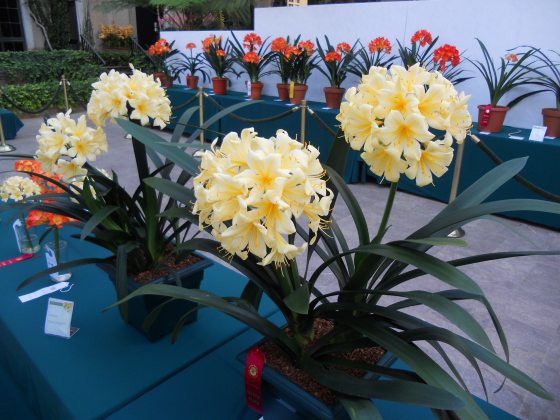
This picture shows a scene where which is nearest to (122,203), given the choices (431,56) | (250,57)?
(431,56)

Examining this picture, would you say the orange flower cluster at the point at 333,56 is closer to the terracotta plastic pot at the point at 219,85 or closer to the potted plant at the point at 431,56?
the potted plant at the point at 431,56

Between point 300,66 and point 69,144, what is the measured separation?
12.4ft

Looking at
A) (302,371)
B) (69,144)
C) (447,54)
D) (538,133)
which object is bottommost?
(302,371)

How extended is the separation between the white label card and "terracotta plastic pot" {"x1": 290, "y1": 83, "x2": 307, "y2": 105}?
12.4 feet

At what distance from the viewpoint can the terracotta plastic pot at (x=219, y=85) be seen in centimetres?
544

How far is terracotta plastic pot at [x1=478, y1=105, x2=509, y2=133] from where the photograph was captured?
3438 mm

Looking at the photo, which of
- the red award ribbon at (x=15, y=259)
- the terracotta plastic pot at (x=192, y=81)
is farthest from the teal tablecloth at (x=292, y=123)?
the red award ribbon at (x=15, y=259)

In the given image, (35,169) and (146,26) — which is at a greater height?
(146,26)

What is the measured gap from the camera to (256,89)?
5.11m

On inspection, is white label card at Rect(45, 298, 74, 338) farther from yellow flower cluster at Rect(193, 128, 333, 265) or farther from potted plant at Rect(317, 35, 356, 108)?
potted plant at Rect(317, 35, 356, 108)

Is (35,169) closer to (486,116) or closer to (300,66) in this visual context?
(486,116)

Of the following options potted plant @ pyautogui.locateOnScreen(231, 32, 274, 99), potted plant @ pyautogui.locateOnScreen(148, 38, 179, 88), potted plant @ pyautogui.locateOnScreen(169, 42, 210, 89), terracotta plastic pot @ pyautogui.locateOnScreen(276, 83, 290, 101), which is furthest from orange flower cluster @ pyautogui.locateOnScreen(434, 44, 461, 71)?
potted plant @ pyautogui.locateOnScreen(148, 38, 179, 88)

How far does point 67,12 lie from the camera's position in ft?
35.5

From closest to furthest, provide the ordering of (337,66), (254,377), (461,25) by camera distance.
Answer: (254,377)
(461,25)
(337,66)
